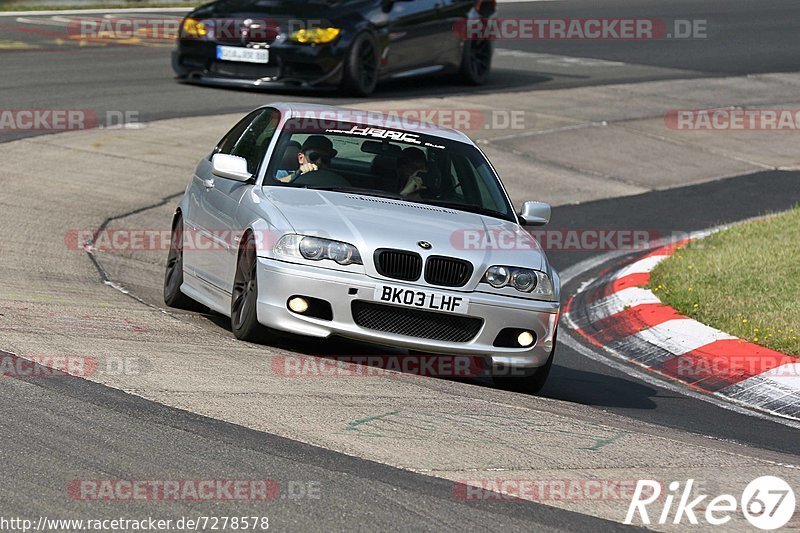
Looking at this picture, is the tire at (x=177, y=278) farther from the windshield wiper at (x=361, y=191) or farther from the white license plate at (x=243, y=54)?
the white license plate at (x=243, y=54)

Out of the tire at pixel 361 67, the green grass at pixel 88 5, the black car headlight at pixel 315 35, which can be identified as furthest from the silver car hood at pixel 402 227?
the green grass at pixel 88 5

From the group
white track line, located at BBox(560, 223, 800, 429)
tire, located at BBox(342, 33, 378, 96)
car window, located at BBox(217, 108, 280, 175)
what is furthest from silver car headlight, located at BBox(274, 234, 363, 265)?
tire, located at BBox(342, 33, 378, 96)

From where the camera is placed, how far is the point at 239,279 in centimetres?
823

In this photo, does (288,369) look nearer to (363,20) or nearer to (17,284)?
(17,284)

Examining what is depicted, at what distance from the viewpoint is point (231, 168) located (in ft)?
28.3

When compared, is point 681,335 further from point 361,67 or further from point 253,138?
point 361,67

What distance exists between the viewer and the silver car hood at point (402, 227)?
7.73 metres

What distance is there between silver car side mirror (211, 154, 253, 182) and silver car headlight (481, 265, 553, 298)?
1.68m

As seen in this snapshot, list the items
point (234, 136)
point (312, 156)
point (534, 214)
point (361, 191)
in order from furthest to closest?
point (234, 136), point (534, 214), point (312, 156), point (361, 191)

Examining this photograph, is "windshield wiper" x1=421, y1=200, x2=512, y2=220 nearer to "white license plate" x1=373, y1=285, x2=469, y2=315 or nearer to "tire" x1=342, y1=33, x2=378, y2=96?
"white license plate" x1=373, y1=285, x2=469, y2=315

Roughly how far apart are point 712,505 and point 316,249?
2.91 m

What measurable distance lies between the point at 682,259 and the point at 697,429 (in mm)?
4336

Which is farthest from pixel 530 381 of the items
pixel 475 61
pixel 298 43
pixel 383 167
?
pixel 475 61

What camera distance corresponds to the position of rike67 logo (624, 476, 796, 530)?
210 inches
